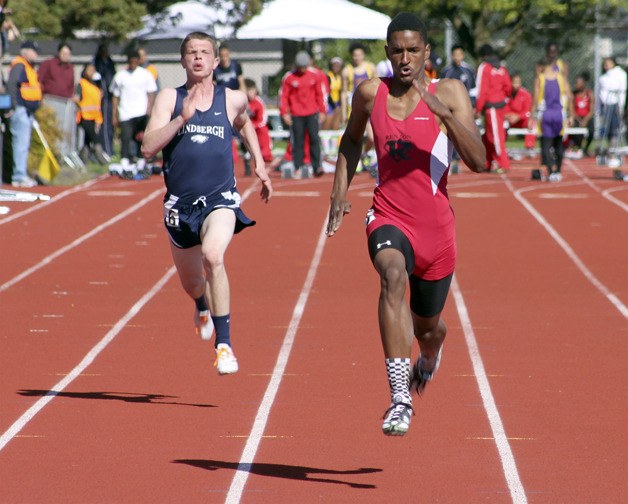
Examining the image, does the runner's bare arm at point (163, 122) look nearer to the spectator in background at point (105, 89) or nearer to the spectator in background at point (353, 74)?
the spectator in background at point (353, 74)

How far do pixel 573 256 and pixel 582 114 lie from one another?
58.1ft

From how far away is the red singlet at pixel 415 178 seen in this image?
20.1 ft

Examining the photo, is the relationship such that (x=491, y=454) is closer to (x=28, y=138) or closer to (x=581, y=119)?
(x=28, y=138)

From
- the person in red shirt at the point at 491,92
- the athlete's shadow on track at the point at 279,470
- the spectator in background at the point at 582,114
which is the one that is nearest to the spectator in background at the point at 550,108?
the person in red shirt at the point at 491,92

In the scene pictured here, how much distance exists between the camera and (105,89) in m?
27.4

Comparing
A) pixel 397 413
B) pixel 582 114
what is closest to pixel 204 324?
pixel 397 413

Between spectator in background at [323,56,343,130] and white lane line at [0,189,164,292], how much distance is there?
8.10 meters

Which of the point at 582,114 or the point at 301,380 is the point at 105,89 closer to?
the point at 582,114

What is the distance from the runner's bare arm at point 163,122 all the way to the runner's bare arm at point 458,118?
1.64 metres

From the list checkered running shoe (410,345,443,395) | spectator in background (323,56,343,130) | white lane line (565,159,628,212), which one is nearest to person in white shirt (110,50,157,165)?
spectator in background (323,56,343,130)

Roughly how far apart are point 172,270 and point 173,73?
26455 millimetres

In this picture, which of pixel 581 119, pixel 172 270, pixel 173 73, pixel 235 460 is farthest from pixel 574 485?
pixel 173 73

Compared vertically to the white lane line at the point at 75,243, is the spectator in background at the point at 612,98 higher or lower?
lower

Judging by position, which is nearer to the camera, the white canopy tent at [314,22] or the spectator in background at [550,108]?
the spectator in background at [550,108]
